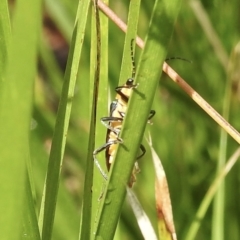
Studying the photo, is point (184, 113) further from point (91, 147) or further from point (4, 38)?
point (4, 38)

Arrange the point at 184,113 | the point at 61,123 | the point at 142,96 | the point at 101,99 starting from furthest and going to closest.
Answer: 1. the point at 184,113
2. the point at 101,99
3. the point at 61,123
4. the point at 142,96

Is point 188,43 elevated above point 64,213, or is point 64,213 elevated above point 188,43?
point 188,43

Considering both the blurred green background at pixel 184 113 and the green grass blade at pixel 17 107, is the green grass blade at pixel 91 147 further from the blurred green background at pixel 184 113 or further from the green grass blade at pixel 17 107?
the blurred green background at pixel 184 113

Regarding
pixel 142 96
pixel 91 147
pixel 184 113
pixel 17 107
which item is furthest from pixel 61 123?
pixel 184 113

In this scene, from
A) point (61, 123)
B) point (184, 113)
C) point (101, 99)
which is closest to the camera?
point (61, 123)

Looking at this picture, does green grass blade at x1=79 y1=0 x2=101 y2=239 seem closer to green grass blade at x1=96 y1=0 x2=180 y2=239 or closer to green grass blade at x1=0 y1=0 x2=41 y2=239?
green grass blade at x1=96 y1=0 x2=180 y2=239

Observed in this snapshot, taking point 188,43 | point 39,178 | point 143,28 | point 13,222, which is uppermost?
point 143,28

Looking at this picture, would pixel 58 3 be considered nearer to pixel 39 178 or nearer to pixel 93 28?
pixel 39 178

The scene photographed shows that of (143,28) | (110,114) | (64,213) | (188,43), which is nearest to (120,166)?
(110,114)
